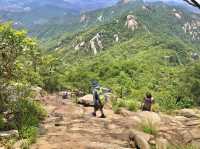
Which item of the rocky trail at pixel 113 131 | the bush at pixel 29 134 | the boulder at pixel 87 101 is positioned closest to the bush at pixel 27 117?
the bush at pixel 29 134

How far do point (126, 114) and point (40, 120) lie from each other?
5270 millimetres

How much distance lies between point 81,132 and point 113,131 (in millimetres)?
1554

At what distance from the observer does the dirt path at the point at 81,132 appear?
60.1 ft

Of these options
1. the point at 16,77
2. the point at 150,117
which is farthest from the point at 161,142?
the point at 16,77

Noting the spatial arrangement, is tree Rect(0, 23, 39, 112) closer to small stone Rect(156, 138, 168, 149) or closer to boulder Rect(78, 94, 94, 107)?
small stone Rect(156, 138, 168, 149)

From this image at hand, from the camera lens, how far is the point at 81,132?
68.4ft

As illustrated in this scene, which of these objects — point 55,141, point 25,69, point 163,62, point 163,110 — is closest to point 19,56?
point 25,69

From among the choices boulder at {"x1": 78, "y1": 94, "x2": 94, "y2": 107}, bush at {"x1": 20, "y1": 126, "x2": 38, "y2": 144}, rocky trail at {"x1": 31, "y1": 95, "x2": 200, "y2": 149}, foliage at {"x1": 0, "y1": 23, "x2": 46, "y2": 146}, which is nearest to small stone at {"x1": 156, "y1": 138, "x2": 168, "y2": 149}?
rocky trail at {"x1": 31, "y1": 95, "x2": 200, "y2": 149}

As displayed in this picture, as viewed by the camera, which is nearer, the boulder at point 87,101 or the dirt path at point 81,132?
the dirt path at point 81,132

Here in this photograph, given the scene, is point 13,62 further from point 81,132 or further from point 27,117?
point 81,132

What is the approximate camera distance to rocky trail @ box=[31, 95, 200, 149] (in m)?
18.5

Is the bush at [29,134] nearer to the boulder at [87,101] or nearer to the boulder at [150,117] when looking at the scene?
the boulder at [150,117]

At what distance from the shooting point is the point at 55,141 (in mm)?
19016

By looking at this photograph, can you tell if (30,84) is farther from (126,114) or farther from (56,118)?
(126,114)
